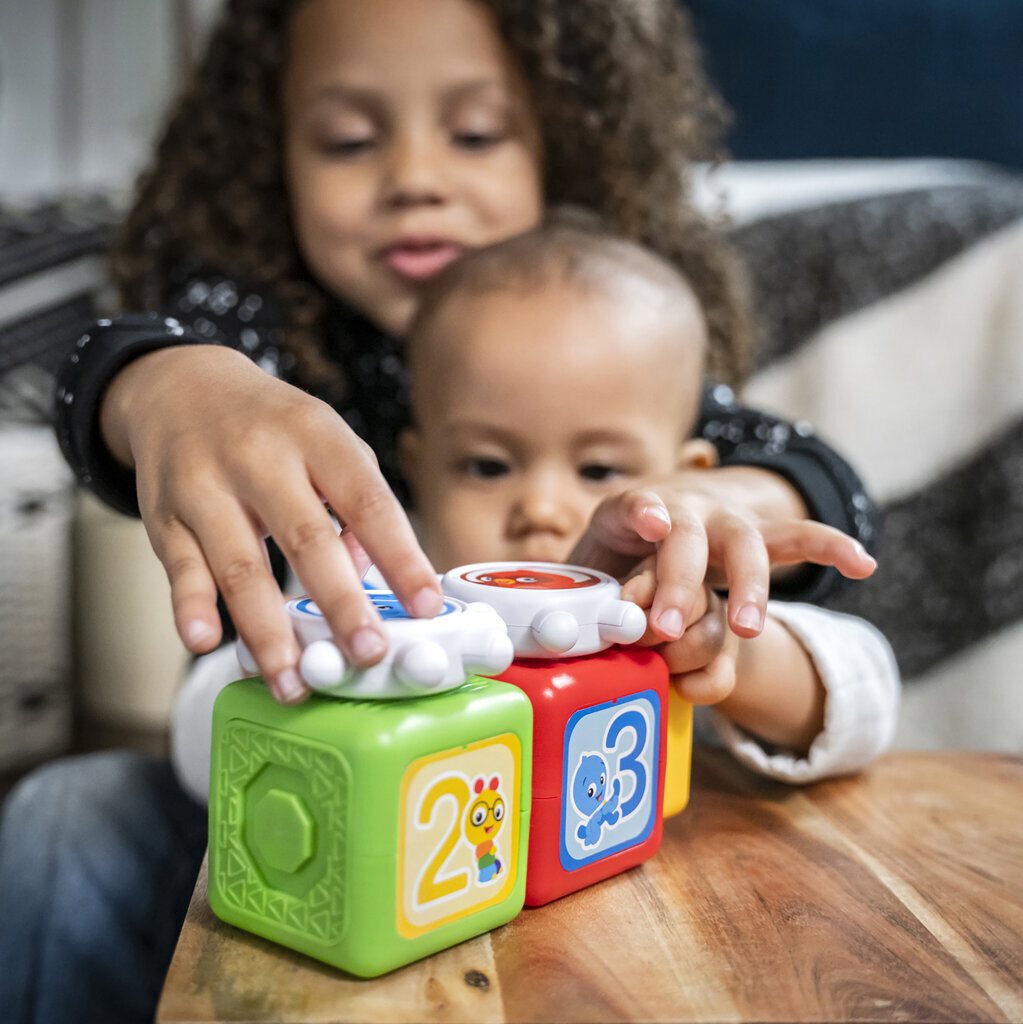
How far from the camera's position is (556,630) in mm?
446

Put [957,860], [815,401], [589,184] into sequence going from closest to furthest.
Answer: [957,860] < [589,184] < [815,401]

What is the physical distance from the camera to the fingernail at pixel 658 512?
20.7 inches

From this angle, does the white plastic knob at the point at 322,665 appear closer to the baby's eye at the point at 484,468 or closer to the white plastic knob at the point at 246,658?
the white plastic knob at the point at 246,658

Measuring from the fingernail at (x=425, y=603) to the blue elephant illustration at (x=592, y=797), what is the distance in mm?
100

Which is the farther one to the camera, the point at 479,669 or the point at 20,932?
the point at 20,932

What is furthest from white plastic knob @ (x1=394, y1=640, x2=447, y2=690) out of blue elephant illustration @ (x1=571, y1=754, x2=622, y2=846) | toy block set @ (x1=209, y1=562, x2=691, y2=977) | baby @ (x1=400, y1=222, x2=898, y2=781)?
baby @ (x1=400, y1=222, x2=898, y2=781)

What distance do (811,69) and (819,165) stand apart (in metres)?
0.13

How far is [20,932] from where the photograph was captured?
0.74m

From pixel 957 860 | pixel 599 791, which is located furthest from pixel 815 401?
pixel 599 791

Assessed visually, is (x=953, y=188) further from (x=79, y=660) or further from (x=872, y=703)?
(x=79, y=660)

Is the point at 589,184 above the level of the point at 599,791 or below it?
above

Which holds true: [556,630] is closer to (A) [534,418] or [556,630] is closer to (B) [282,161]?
(A) [534,418]

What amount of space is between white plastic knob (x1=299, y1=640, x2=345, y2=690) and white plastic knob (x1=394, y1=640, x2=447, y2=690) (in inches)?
0.8

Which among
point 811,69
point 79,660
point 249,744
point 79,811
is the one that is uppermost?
point 811,69
